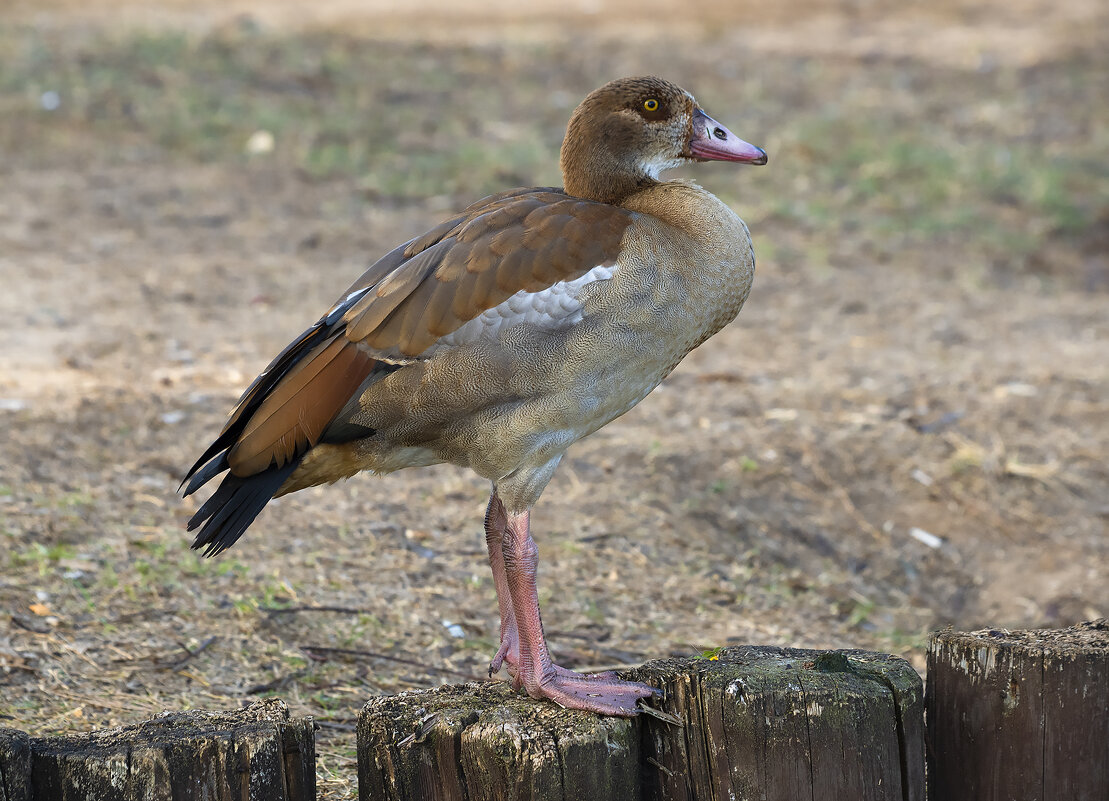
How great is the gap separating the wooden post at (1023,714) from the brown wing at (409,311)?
4.39ft

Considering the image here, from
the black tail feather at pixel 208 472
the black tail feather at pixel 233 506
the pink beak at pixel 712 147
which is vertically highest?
the pink beak at pixel 712 147

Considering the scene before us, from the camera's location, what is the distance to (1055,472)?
18.8 feet

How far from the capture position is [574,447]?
5836 mm

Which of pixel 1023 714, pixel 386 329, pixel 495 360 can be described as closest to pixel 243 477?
pixel 386 329

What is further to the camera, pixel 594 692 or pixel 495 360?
pixel 495 360

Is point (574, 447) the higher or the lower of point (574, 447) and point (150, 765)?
the higher

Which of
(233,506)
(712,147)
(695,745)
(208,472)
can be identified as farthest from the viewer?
(712,147)

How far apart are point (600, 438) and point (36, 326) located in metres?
3.02

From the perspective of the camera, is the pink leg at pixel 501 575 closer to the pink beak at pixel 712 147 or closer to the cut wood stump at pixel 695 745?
the cut wood stump at pixel 695 745

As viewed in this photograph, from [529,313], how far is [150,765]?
142 cm

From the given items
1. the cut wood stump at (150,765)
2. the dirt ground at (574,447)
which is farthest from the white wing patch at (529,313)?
the dirt ground at (574,447)

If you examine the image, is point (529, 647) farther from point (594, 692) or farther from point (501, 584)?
point (501, 584)

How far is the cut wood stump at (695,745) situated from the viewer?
2.67m

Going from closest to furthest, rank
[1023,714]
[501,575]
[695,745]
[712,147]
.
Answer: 1. [695,745]
2. [1023,714]
3. [501,575]
4. [712,147]
